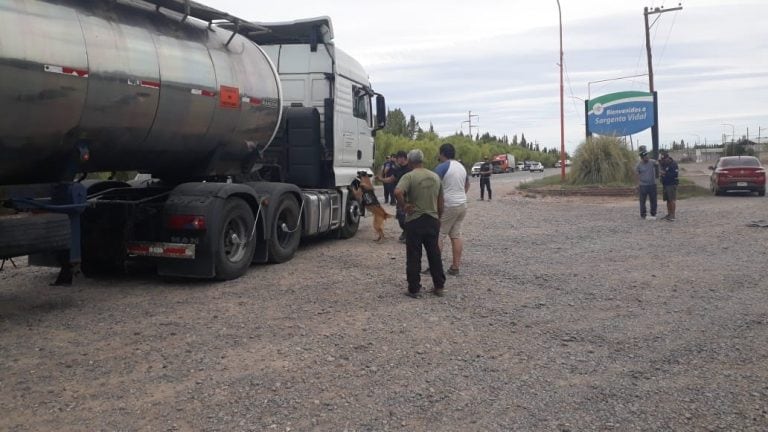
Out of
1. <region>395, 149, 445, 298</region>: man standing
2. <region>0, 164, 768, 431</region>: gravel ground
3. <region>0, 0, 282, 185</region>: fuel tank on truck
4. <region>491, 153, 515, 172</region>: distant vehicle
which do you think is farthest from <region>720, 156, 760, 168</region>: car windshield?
<region>491, 153, 515, 172</region>: distant vehicle

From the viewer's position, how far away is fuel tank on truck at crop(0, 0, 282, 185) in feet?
18.4

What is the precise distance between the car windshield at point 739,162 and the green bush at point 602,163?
3284 mm

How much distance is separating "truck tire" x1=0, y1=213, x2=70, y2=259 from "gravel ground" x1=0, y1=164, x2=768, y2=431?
702mm

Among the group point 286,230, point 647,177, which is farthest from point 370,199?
point 647,177

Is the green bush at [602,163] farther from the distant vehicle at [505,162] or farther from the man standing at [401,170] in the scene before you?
the distant vehicle at [505,162]

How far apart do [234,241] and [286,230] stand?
143 cm

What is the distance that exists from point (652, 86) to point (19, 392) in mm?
33028

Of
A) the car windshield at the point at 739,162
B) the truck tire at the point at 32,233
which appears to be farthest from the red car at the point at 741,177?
the truck tire at the point at 32,233

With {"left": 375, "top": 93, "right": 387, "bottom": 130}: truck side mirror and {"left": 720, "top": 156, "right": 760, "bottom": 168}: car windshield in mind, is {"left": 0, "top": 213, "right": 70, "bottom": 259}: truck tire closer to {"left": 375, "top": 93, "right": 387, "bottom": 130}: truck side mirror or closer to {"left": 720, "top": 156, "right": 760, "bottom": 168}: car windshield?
{"left": 375, "top": 93, "right": 387, "bottom": 130}: truck side mirror

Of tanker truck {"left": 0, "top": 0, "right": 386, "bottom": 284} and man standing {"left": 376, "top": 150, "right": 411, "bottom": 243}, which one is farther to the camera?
man standing {"left": 376, "top": 150, "right": 411, "bottom": 243}

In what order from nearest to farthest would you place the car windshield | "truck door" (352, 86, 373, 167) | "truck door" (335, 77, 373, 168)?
1. "truck door" (335, 77, 373, 168)
2. "truck door" (352, 86, 373, 167)
3. the car windshield

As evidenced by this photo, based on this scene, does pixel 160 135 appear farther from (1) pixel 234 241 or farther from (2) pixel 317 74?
(2) pixel 317 74

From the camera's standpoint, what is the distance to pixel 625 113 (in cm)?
2800

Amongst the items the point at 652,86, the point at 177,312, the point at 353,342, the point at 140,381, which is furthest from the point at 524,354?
the point at 652,86
